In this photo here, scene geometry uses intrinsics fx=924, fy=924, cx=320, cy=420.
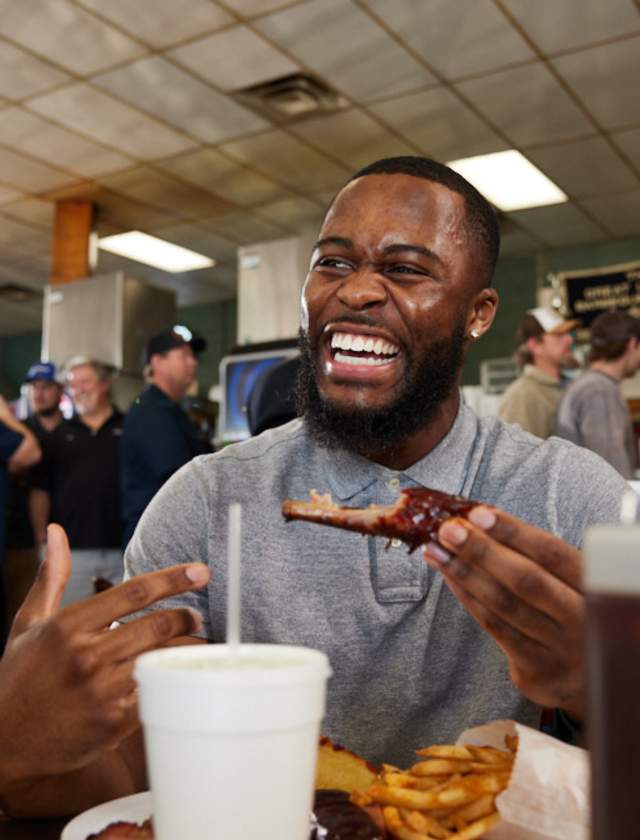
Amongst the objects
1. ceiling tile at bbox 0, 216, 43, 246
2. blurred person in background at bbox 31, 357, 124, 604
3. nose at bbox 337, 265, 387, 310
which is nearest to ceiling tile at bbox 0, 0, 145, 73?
blurred person in background at bbox 31, 357, 124, 604

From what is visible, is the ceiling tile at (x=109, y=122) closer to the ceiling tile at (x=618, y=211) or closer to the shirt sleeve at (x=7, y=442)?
the shirt sleeve at (x=7, y=442)

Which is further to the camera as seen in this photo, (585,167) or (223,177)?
(223,177)

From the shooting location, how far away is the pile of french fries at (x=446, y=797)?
76cm

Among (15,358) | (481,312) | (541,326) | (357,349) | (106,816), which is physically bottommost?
(106,816)

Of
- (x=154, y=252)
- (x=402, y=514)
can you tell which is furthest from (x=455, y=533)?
(x=154, y=252)

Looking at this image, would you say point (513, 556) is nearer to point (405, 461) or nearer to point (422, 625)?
point (422, 625)

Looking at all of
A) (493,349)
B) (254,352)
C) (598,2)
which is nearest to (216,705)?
(598,2)

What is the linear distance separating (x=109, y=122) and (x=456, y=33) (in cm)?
216

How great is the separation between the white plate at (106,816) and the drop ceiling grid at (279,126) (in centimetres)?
397

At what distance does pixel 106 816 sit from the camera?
771 millimetres

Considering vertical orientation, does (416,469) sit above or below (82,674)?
above

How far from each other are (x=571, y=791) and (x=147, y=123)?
527cm

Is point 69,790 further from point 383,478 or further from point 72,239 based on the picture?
point 72,239

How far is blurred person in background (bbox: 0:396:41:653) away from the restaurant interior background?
1.91 m
